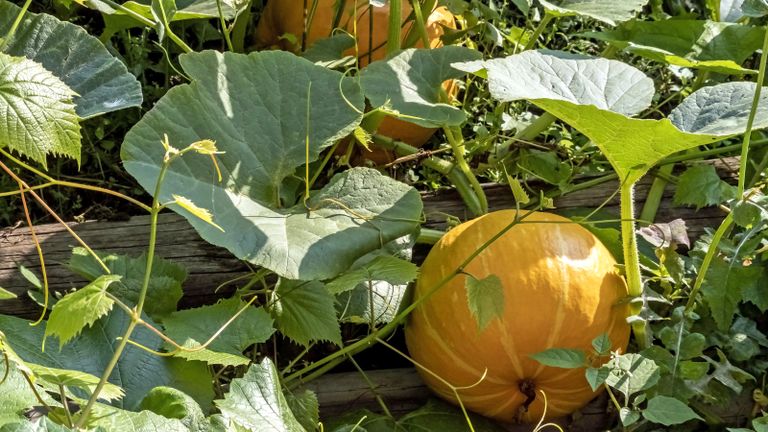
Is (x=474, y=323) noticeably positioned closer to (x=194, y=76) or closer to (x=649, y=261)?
(x=649, y=261)

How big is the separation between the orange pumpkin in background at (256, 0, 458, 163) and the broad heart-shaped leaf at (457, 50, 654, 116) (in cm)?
61

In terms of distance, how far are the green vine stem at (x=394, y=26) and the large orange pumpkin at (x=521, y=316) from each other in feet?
1.54

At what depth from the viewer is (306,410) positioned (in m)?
1.60

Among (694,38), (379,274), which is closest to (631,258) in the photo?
(379,274)

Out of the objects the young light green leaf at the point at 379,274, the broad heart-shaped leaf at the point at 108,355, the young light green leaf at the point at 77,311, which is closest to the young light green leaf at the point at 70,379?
the young light green leaf at the point at 77,311

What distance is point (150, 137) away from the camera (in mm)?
1648

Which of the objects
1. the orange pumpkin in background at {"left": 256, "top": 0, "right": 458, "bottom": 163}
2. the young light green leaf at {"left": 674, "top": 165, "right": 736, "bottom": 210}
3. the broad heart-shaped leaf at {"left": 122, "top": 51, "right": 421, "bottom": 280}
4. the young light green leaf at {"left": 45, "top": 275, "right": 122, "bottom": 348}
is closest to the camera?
the young light green leaf at {"left": 45, "top": 275, "right": 122, "bottom": 348}

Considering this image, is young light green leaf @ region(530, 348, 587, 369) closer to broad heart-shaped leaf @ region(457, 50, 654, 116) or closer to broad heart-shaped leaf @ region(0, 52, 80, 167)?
broad heart-shaped leaf @ region(457, 50, 654, 116)

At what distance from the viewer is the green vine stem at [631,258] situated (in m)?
1.70

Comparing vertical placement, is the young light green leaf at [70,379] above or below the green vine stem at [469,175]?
above

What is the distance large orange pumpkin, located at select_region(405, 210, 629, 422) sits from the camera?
1.70m

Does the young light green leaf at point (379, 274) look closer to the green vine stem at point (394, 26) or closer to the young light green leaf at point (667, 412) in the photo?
the young light green leaf at point (667, 412)

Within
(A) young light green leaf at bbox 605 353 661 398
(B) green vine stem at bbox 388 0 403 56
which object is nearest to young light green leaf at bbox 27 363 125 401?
(A) young light green leaf at bbox 605 353 661 398

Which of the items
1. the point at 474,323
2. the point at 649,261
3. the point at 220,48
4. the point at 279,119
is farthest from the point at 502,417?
the point at 220,48
